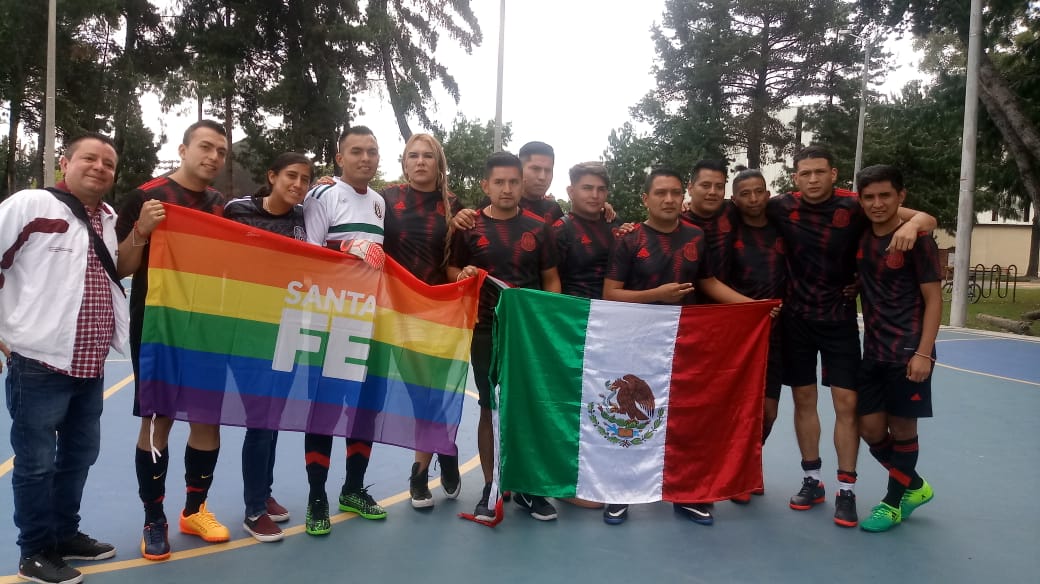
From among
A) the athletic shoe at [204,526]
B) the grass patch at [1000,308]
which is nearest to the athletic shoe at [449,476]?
the athletic shoe at [204,526]

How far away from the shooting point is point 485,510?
3.91 metres

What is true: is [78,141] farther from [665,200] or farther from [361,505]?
[665,200]

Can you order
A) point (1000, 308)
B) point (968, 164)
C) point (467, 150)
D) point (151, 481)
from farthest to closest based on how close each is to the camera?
point (467, 150), point (1000, 308), point (968, 164), point (151, 481)

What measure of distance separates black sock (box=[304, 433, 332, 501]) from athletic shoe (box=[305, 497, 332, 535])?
0.03m

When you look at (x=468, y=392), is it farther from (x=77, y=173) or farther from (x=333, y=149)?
(x=333, y=149)

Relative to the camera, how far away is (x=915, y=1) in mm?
15898

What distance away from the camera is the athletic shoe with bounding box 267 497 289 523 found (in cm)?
384

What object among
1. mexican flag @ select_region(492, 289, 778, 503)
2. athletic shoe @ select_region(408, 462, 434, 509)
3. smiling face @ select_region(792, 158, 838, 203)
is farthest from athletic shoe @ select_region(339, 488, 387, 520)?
smiling face @ select_region(792, 158, 838, 203)

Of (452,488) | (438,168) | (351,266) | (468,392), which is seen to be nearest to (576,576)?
(452,488)

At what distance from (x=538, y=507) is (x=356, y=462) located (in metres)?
0.98

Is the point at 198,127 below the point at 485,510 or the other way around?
the other way around

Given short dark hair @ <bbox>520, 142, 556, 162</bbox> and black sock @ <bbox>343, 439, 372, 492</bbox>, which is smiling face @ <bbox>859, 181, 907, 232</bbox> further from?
black sock @ <bbox>343, 439, 372, 492</bbox>

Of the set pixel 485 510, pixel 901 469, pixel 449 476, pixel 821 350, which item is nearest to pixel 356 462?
pixel 449 476

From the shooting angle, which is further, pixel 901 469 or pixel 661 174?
pixel 661 174
